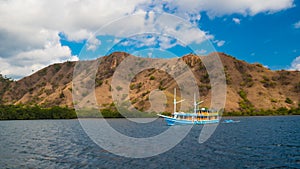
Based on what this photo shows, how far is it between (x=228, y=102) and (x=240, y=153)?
141 meters

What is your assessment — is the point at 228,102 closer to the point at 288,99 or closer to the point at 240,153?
the point at 288,99

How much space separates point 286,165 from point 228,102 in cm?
14818

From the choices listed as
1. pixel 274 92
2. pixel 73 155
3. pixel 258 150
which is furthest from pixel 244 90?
pixel 73 155

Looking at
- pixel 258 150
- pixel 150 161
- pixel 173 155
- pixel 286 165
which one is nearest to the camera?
pixel 286 165

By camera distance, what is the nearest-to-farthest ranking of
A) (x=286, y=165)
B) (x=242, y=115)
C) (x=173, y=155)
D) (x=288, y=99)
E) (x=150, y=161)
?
(x=286, y=165) → (x=150, y=161) → (x=173, y=155) → (x=242, y=115) → (x=288, y=99)

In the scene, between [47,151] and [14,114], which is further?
[14,114]

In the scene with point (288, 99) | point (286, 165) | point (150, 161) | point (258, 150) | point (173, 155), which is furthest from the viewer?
point (288, 99)

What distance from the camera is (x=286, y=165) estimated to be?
33.4 meters

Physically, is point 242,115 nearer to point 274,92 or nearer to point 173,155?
point 274,92

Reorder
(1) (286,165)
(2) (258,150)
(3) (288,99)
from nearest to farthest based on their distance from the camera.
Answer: (1) (286,165) → (2) (258,150) → (3) (288,99)

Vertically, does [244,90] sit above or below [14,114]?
above

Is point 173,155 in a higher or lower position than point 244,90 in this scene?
lower

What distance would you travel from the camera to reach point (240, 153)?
136 ft

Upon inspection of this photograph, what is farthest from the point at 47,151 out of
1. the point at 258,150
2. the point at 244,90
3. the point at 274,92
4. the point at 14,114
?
the point at 274,92
